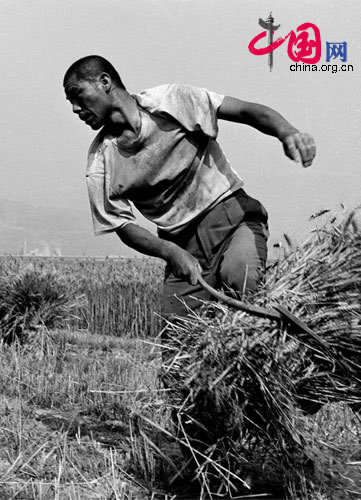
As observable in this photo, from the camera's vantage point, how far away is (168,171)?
3504mm

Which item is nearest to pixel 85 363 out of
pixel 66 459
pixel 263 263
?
pixel 66 459

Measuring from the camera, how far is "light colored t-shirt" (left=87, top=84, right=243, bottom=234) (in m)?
3.49

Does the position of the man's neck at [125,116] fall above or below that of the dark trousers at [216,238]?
above

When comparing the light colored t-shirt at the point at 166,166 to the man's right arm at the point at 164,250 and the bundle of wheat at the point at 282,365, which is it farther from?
the bundle of wheat at the point at 282,365

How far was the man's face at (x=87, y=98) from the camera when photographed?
343cm

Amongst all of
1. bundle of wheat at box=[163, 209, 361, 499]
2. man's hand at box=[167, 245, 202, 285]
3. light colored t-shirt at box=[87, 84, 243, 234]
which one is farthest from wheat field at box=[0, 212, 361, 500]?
light colored t-shirt at box=[87, 84, 243, 234]

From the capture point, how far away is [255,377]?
269 cm

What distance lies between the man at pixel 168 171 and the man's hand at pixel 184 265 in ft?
0.50

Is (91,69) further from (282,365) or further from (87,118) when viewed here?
(282,365)

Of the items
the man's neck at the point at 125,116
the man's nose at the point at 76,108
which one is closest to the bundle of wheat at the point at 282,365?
the man's neck at the point at 125,116

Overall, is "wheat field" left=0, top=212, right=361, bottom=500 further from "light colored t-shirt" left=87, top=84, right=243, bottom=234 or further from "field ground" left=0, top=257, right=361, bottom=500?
"light colored t-shirt" left=87, top=84, right=243, bottom=234

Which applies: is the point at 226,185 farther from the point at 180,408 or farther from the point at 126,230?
the point at 180,408

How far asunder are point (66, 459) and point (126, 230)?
1064mm

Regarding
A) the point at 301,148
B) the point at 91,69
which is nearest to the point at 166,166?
the point at 91,69
